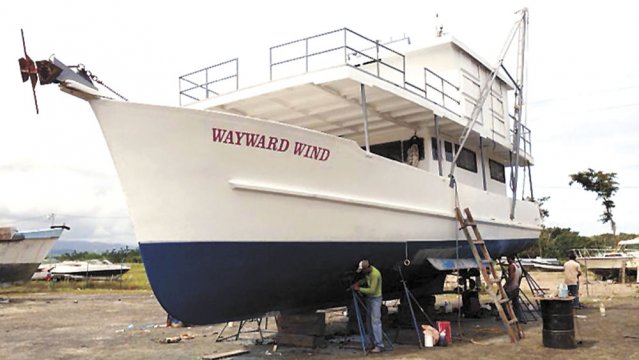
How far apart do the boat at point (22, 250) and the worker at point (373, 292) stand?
59.1ft

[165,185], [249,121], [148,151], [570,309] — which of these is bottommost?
[570,309]

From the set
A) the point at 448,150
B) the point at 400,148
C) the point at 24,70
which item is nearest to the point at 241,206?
the point at 24,70

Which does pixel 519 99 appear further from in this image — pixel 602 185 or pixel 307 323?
pixel 602 185

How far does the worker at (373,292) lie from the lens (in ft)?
24.4

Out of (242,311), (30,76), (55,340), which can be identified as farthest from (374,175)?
(55,340)

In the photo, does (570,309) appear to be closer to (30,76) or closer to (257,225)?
(257,225)

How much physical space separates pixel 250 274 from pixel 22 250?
18.6 metres

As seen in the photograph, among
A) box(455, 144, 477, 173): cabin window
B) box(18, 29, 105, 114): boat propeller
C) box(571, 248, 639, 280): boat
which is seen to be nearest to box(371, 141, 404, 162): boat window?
box(455, 144, 477, 173): cabin window

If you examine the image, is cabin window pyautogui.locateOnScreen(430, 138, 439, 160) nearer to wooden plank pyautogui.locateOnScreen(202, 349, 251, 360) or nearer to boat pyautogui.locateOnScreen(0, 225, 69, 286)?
wooden plank pyautogui.locateOnScreen(202, 349, 251, 360)

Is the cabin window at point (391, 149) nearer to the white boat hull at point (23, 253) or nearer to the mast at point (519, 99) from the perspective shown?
the mast at point (519, 99)

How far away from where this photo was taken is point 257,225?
248 inches

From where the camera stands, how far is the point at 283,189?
255 inches

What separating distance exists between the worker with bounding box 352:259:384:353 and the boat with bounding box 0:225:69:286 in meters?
18.0

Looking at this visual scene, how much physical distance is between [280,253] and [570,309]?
14.9ft
